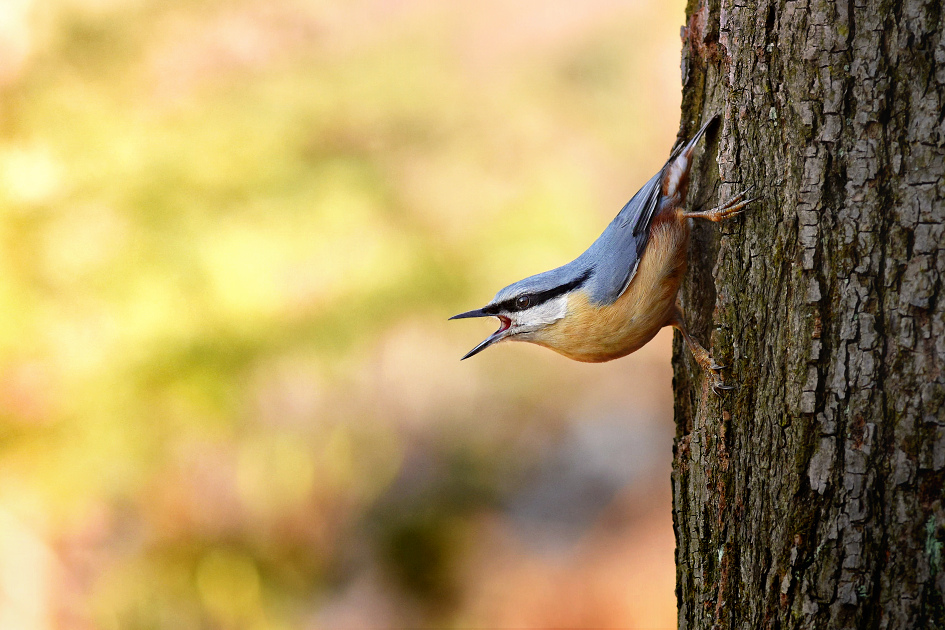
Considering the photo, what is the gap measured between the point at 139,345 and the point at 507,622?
8.76ft

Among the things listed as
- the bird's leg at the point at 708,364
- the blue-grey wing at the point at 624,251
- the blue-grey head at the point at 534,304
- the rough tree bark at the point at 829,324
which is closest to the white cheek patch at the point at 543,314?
the blue-grey head at the point at 534,304

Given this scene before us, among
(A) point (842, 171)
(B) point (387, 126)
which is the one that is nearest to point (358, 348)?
(B) point (387, 126)

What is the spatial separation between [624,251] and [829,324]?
2.30ft

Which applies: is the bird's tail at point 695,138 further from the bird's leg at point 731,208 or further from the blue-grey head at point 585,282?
the bird's leg at point 731,208

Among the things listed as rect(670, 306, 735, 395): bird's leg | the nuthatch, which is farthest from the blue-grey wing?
rect(670, 306, 735, 395): bird's leg

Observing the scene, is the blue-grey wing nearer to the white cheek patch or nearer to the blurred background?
the white cheek patch

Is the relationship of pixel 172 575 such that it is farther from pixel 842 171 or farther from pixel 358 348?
pixel 842 171

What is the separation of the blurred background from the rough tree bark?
109 inches

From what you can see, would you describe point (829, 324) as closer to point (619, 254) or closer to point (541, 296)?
point (619, 254)

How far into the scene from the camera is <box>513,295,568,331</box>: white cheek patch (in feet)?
6.81

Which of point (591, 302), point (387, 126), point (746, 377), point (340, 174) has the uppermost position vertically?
point (387, 126)

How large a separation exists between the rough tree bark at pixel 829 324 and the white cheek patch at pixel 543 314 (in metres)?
0.51

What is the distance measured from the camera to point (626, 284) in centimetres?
197

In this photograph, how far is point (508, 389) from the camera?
4629 millimetres
